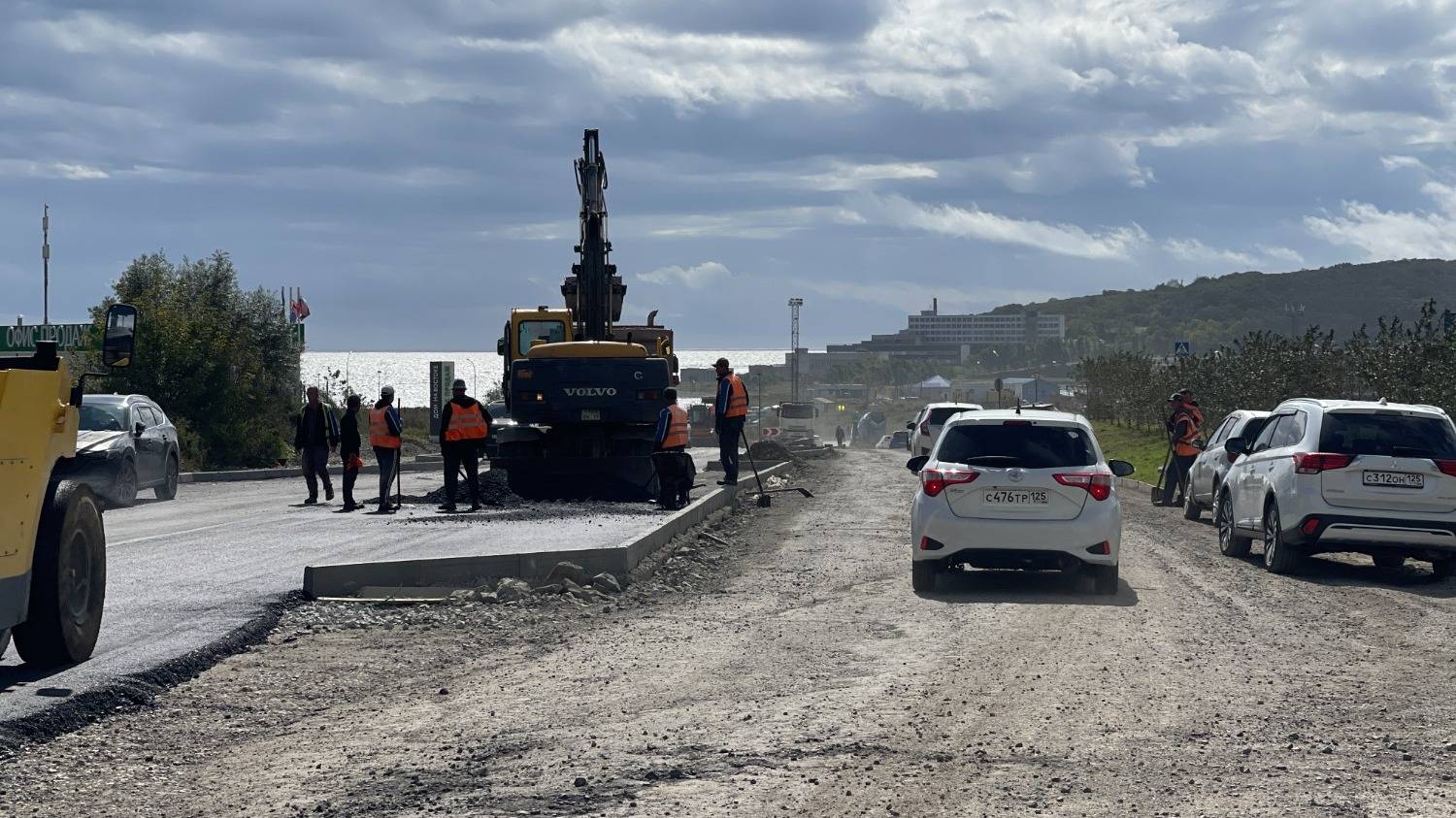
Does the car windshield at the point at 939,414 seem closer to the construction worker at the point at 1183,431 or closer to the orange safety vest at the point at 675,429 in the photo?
the construction worker at the point at 1183,431

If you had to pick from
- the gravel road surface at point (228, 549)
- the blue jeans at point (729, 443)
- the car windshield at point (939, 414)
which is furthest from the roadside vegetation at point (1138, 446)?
the gravel road surface at point (228, 549)

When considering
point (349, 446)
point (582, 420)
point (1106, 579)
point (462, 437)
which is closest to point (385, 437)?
point (349, 446)

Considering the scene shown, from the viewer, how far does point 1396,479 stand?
1485 cm

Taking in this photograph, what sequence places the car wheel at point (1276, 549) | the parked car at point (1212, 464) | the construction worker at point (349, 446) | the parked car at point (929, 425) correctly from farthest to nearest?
1. the parked car at point (929, 425)
2. the construction worker at point (349, 446)
3. the parked car at point (1212, 464)
4. the car wheel at point (1276, 549)

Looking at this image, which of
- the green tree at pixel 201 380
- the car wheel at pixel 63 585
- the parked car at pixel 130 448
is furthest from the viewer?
the green tree at pixel 201 380

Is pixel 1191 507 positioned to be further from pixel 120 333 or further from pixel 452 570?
pixel 120 333

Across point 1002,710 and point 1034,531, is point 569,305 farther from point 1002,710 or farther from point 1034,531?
point 1002,710

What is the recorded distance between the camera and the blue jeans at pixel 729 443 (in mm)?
24391

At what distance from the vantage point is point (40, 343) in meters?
8.73

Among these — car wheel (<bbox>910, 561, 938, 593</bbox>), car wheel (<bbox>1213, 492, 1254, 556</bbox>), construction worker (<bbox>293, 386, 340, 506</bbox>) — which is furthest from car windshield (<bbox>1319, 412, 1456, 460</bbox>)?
construction worker (<bbox>293, 386, 340, 506</bbox>)

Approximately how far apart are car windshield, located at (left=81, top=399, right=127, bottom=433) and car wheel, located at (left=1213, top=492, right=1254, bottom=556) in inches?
653

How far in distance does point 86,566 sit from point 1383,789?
7.31 m

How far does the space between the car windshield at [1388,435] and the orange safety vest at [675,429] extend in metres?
8.80

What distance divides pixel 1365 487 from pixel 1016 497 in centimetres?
384
